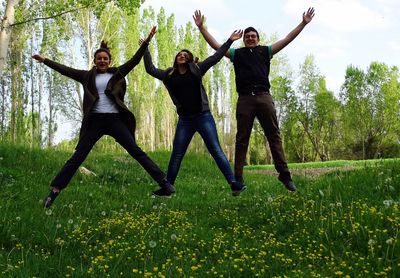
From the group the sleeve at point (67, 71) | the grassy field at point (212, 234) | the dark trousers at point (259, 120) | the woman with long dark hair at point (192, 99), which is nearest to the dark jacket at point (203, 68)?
the woman with long dark hair at point (192, 99)

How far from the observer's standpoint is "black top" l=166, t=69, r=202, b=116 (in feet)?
20.7

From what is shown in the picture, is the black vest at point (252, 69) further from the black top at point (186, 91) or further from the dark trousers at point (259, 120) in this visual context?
the black top at point (186, 91)

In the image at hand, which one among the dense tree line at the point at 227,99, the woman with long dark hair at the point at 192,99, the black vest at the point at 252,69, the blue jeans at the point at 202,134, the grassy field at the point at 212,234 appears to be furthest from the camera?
the dense tree line at the point at 227,99

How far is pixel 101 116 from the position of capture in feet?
19.4

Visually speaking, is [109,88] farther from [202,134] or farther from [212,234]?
[212,234]

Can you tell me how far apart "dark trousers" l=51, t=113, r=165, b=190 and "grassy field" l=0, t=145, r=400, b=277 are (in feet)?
1.71

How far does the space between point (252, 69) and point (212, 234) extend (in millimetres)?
2739

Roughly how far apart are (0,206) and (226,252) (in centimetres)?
353

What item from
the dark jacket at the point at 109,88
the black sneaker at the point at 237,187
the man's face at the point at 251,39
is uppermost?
the man's face at the point at 251,39

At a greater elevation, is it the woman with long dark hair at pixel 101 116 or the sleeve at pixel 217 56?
the sleeve at pixel 217 56

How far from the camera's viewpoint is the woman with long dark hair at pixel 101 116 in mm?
5859

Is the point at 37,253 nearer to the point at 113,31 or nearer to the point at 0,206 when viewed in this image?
the point at 0,206

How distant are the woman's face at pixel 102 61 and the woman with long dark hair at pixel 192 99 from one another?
0.73 meters

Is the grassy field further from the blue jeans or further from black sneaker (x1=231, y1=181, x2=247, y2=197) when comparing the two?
the blue jeans
